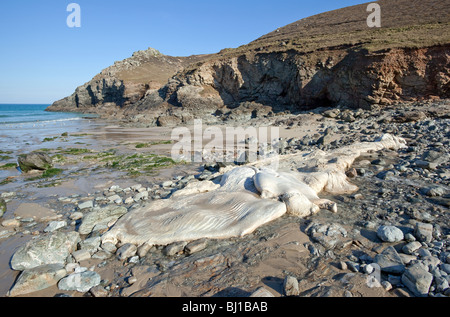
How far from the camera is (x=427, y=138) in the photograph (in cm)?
920

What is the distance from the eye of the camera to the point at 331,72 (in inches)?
808

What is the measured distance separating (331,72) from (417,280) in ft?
68.4

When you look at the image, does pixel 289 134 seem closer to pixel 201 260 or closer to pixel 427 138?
pixel 427 138

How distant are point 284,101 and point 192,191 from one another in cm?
2124

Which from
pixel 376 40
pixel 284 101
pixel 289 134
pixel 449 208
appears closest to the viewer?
pixel 449 208

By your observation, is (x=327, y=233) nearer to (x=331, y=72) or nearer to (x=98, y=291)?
(x=98, y=291)

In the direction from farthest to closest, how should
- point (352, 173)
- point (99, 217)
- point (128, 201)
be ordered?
1. point (352, 173)
2. point (128, 201)
3. point (99, 217)

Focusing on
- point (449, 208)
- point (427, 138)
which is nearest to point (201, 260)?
point (449, 208)

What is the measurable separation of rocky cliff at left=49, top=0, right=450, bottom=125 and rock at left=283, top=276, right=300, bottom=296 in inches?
706

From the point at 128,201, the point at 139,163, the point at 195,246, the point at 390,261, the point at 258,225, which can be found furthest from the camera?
the point at 139,163

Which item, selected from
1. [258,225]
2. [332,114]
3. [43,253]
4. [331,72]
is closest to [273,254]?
[258,225]

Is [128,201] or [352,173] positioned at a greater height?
[352,173]

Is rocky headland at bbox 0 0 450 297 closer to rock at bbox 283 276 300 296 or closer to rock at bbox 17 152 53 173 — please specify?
rock at bbox 283 276 300 296
